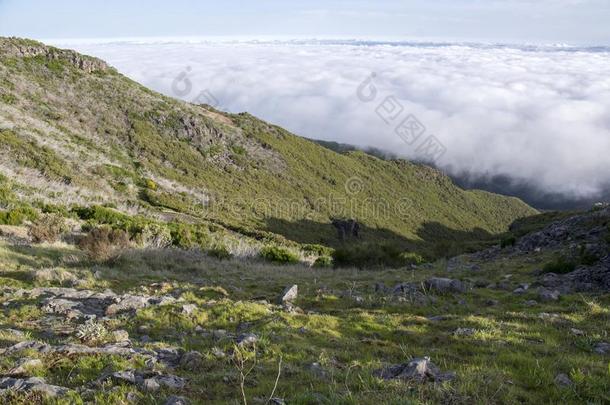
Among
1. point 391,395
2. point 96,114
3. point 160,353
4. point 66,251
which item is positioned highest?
point 96,114

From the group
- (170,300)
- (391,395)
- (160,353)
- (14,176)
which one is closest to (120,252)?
(170,300)

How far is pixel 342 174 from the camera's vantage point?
110 m

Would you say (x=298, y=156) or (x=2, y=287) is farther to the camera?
(x=298, y=156)

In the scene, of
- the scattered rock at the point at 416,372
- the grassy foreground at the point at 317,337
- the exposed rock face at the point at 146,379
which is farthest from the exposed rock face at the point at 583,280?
the exposed rock face at the point at 146,379

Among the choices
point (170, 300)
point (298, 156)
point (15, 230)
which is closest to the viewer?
point (170, 300)

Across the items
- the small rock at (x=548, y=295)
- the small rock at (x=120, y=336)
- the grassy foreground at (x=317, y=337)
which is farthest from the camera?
the small rock at (x=548, y=295)

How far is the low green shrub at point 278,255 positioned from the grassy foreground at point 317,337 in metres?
6.86

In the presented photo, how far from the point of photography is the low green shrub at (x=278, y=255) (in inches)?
841

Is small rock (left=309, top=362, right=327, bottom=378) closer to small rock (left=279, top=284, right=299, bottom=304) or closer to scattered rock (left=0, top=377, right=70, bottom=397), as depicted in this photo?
scattered rock (left=0, top=377, right=70, bottom=397)

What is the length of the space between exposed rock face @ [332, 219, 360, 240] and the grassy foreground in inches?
2121

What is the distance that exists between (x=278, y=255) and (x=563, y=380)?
1673 centimetres

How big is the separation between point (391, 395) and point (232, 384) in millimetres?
1943

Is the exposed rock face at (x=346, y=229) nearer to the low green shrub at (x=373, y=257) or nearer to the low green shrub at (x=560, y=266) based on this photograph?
the low green shrub at (x=373, y=257)

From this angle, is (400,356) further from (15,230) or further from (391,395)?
(15,230)
